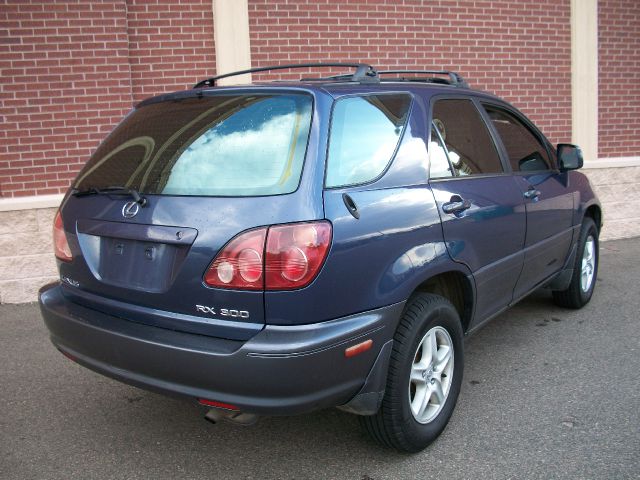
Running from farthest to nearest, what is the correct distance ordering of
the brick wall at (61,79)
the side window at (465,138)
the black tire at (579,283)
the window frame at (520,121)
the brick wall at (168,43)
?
the brick wall at (168,43)
the brick wall at (61,79)
the black tire at (579,283)
the window frame at (520,121)
the side window at (465,138)

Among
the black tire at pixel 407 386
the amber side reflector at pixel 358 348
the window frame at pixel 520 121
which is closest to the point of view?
the amber side reflector at pixel 358 348

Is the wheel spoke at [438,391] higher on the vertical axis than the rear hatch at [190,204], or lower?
lower

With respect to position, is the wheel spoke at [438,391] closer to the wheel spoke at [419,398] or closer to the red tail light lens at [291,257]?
the wheel spoke at [419,398]

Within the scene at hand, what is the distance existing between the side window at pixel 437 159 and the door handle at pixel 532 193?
0.91 m

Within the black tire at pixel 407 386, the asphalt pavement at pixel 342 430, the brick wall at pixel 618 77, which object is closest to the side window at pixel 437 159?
the black tire at pixel 407 386

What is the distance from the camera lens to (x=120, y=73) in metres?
6.30

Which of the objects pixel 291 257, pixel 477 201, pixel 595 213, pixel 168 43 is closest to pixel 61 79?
pixel 168 43

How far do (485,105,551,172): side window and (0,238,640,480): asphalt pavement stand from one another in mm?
1290

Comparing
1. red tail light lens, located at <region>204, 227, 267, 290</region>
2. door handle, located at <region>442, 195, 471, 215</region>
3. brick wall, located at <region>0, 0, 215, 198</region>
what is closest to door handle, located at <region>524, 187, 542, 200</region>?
door handle, located at <region>442, 195, 471, 215</region>

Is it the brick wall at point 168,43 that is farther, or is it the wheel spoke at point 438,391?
the brick wall at point 168,43

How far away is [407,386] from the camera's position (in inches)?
113

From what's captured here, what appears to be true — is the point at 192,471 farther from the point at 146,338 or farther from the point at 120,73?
the point at 120,73

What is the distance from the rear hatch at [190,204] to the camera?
2477 millimetres

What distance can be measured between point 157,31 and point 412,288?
4847 mm
